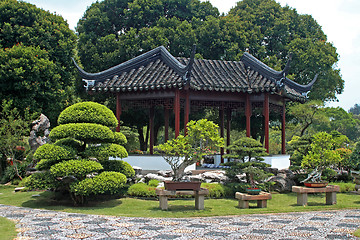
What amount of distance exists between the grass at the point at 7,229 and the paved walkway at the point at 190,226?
0.16 metres

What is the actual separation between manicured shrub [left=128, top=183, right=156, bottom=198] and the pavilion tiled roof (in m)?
3.64

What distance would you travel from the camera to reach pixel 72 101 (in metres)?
21.1

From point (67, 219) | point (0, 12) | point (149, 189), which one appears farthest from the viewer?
point (0, 12)

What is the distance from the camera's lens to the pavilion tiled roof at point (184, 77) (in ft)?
44.8

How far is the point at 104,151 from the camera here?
36.0 ft

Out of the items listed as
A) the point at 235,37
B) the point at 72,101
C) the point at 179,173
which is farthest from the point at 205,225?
the point at 235,37

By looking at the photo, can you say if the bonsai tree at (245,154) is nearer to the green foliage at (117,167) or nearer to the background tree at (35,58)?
the green foliage at (117,167)

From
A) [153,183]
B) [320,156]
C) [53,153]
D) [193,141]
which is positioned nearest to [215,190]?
[153,183]

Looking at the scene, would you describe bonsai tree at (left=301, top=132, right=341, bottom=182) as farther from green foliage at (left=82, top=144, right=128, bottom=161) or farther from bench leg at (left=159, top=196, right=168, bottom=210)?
green foliage at (left=82, top=144, right=128, bottom=161)

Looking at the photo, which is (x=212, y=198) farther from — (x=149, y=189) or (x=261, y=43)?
(x=261, y=43)

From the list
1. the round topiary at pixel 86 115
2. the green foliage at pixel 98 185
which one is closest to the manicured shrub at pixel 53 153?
the green foliage at pixel 98 185

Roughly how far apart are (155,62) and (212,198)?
21.5 ft

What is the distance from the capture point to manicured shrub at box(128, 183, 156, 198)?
11.9 metres

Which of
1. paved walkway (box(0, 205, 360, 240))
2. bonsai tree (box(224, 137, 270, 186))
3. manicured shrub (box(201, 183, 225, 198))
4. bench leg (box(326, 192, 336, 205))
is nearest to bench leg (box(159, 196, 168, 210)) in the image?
paved walkway (box(0, 205, 360, 240))
